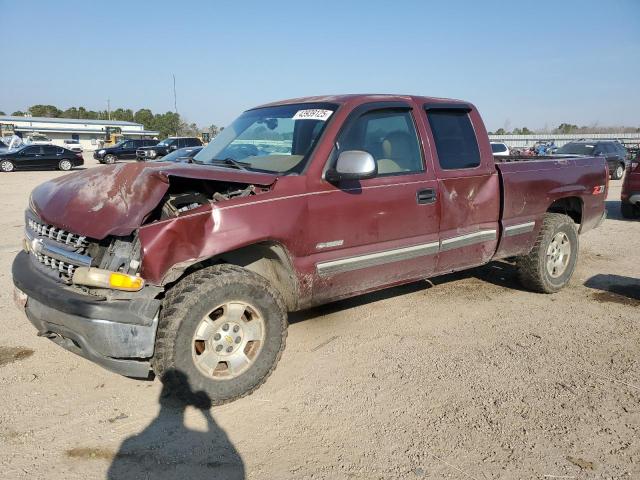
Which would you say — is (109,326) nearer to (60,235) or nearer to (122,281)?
(122,281)

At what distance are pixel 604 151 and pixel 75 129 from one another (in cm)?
7730

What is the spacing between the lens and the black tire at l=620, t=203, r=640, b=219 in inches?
416

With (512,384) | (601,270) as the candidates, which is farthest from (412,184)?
(601,270)

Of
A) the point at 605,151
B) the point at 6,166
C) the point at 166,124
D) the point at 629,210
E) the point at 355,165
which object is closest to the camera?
the point at 355,165

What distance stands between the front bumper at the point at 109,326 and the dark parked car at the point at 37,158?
1052 inches

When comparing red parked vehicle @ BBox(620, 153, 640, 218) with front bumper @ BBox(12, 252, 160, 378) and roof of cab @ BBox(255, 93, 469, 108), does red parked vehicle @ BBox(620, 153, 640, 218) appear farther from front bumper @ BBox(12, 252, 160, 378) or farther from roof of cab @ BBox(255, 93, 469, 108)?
front bumper @ BBox(12, 252, 160, 378)

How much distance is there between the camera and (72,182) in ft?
11.6

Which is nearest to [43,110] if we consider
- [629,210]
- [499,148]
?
[499,148]

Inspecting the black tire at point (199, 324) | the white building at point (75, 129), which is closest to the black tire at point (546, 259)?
the black tire at point (199, 324)

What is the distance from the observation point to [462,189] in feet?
14.4

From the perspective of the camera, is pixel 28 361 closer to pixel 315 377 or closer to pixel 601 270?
pixel 315 377

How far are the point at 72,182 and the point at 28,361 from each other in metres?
1.42

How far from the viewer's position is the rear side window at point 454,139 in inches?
172

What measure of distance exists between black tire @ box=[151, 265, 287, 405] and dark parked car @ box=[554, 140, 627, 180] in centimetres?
1908
